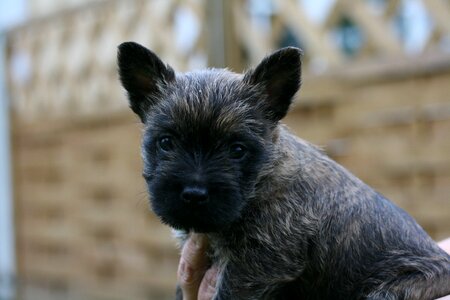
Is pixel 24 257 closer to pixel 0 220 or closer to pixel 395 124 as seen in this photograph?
pixel 0 220

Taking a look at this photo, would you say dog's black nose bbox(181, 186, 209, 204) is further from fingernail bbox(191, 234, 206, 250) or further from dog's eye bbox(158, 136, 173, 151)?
fingernail bbox(191, 234, 206, 250)

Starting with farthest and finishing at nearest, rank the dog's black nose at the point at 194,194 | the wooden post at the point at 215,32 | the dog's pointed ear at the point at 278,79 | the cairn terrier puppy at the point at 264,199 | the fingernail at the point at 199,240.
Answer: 1. the wooden post at the point at 215,32
2. the fingernail at the point at 199,240
3. the dog's pointed ear at the point at 278,79
4. the cairn terrier puppy at the point at 264,199
5. the dog's black nose at the point at 194,194

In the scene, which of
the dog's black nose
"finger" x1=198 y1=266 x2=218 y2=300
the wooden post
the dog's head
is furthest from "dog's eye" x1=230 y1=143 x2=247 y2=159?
the wooden post

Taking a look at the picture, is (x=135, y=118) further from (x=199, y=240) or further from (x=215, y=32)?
(x=199, y=240)

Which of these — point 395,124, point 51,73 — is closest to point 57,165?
point 51,73

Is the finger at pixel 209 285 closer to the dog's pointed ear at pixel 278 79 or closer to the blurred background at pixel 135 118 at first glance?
the dog's pointed ear at pixel 278 79

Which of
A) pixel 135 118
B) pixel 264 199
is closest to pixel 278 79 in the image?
pixel 264 199

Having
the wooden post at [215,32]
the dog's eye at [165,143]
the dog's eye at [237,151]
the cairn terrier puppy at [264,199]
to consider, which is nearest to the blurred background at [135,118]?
the wooden post at [215,32]
